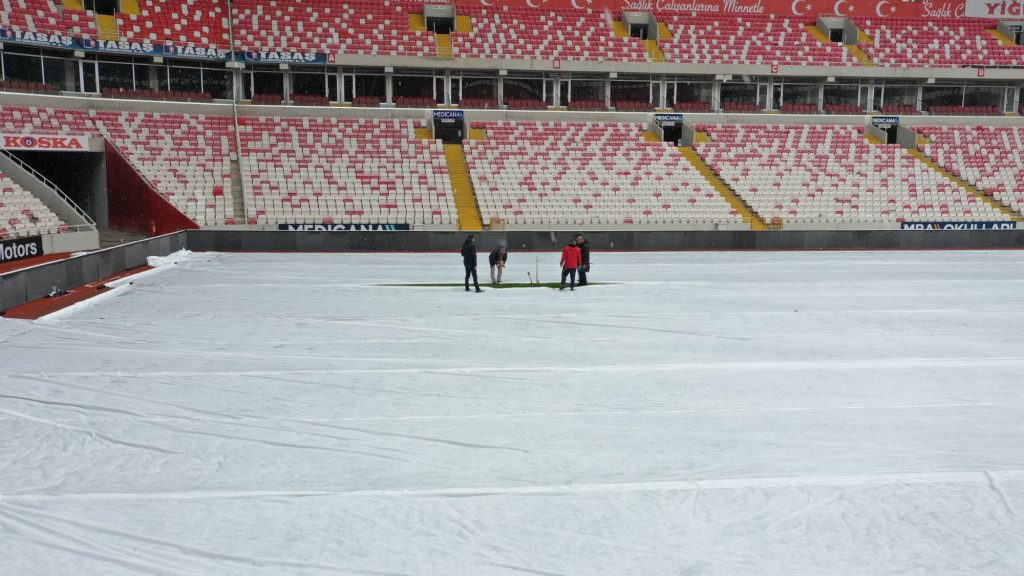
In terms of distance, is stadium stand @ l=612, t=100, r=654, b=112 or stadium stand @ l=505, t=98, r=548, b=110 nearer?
stadium stand @ l=505, t=98, r=548, b=110

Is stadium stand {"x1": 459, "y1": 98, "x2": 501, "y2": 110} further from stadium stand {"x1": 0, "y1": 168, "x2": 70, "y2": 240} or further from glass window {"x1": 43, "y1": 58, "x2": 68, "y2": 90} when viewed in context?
stadium stand {"x1": 0, "y1": 168, "x2": 70, "y2": 240}

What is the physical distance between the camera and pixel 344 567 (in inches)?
203

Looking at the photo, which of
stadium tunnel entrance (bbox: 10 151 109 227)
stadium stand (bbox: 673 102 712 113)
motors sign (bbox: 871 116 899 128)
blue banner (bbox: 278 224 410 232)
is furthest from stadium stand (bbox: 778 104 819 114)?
stadium tunnel entrance (bbox: 10 151 109 227)

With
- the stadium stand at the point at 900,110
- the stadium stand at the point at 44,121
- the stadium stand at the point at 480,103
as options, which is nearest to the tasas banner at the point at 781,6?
the stadium stand at the point at 900,110

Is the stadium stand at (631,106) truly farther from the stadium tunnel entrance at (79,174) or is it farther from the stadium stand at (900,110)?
the stadium tunnel entrance at (79,174)

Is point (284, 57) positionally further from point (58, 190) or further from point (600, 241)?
point (600, 241)

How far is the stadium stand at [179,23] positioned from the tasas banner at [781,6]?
14.4 m

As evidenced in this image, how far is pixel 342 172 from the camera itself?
35281 millimetres

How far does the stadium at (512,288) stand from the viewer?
5945 millimetres

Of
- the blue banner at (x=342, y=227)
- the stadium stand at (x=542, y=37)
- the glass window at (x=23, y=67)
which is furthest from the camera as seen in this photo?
the stadium stand at (x=542, y=37)

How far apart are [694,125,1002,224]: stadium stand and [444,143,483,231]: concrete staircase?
12.8m

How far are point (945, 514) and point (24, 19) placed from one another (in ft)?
132

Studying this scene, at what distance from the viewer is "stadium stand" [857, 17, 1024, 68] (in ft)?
146

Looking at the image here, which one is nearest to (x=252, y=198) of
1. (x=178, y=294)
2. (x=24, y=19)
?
(x=24, y=19)
